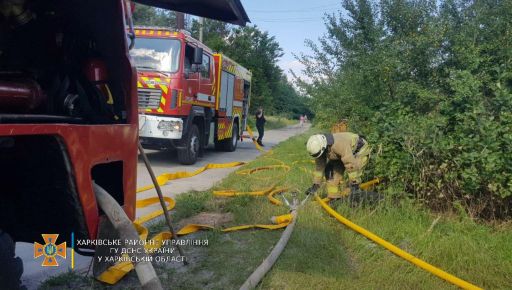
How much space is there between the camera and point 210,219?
5.08 meters

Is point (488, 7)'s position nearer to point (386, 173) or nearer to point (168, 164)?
point (386, 173)

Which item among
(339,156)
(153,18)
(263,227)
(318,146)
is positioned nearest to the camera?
(263,227)

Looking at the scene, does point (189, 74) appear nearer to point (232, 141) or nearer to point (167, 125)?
point (167, 125)

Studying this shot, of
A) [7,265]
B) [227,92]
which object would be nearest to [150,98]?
[227,92]

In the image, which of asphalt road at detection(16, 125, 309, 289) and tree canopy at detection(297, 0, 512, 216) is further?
tree canopy at detection(297, 0, 512, 216)

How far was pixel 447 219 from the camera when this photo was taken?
4586 mm

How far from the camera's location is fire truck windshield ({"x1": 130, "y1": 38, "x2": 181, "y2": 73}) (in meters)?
8.81

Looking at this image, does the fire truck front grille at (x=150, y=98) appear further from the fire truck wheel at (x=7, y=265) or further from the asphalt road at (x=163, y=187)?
the fire truck wheel at (x=7, y=265)

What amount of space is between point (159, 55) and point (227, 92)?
3.65 metres

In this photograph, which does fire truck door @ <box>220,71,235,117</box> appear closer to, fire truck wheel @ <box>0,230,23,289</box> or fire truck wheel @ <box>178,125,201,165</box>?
fire truck wheel @ <box>178,125,201,165</box>

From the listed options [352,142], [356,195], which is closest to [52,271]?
[356,195]

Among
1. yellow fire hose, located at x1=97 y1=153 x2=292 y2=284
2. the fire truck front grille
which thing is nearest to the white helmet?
yellow fire hose, located at x1=97 y1=153 x2=292 y2=284

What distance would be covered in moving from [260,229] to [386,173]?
62.5 inches

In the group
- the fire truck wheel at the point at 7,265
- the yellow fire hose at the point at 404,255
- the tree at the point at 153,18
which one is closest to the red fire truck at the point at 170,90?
the yellow fire hose at the point at 404,255
